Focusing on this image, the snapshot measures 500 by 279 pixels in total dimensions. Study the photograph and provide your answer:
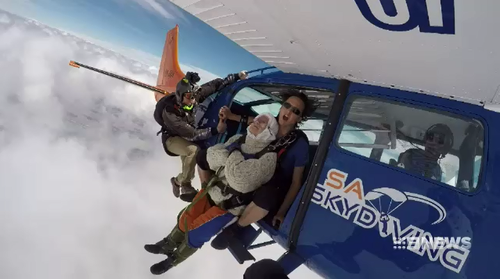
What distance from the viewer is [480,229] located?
1764 millimetres

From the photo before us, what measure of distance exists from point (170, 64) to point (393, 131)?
7.67 meters

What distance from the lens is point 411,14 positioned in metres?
1.28

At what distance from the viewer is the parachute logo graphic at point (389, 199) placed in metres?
1.96

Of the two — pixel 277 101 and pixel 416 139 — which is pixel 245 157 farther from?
pixel 277 101

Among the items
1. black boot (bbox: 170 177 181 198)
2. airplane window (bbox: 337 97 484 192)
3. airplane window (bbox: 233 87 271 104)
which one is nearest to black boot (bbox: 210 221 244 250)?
airplane window (bbox: 337 97 484 192)

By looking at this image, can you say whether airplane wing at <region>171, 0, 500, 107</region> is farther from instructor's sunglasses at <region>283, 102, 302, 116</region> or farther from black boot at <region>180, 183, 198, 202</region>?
black boot at <region>180, 183, 198, 202</region>

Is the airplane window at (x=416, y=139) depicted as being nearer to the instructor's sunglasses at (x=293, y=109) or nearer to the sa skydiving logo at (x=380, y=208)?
the sa skydiving logo at (x=380, y=208)

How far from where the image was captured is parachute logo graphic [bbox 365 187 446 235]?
77.2 inches

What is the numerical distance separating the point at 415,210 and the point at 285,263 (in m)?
1.04

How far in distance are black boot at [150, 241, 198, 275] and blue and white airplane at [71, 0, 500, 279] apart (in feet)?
1.83

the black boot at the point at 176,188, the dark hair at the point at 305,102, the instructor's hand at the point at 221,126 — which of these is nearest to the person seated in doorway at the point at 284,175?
the dark hair at the point at 305,102

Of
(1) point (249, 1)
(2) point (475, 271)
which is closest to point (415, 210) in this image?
(2) point (475, 271)

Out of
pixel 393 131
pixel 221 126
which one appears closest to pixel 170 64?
pixel 221 126

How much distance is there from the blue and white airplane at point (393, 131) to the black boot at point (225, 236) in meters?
0.25
